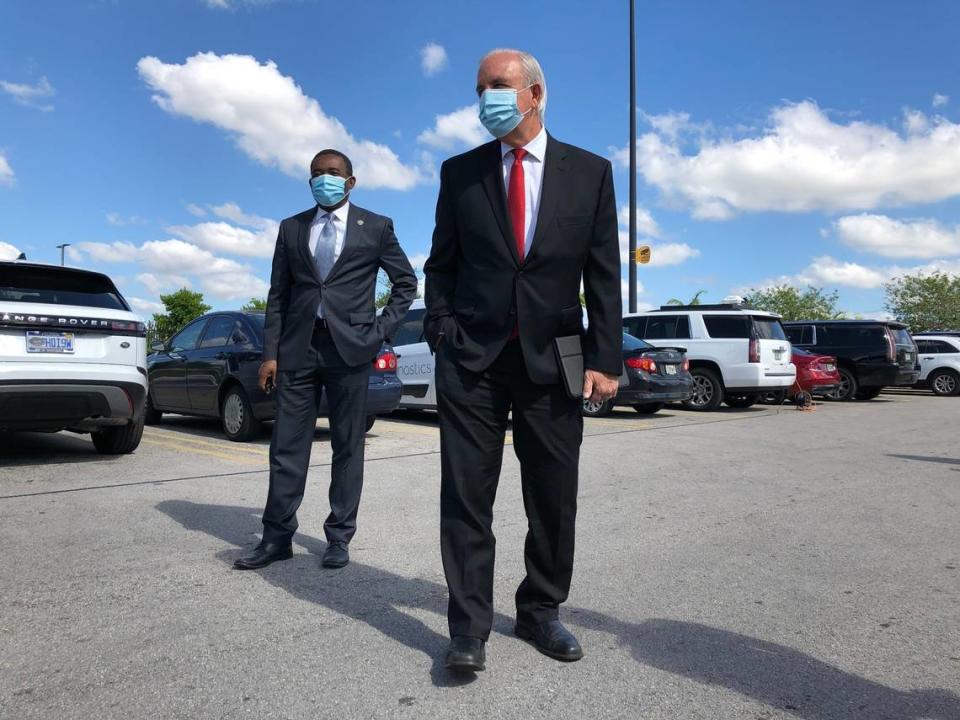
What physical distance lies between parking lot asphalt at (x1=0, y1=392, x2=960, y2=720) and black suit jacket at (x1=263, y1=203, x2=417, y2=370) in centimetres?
109

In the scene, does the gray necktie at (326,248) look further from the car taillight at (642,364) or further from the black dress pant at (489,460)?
the car taillight at (642,364)

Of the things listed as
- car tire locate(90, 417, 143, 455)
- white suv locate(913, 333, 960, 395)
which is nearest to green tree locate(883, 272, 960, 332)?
white suv locate(913, 333, 960, 395)

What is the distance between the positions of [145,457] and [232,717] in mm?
5561

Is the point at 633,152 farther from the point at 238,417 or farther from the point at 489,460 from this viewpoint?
the point at 489,460

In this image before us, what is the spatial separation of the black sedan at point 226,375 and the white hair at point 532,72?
17.2 ft

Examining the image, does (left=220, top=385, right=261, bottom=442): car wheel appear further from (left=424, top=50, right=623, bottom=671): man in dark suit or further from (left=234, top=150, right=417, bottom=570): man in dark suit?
(left=424, top=50, right=623, bottom=671): man in dark suit

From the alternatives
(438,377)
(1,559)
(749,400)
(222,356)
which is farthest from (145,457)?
(749,400)

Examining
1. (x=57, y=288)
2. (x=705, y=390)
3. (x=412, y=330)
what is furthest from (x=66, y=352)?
(x=705, y=390)

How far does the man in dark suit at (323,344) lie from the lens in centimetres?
398

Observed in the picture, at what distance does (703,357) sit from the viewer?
14.1m

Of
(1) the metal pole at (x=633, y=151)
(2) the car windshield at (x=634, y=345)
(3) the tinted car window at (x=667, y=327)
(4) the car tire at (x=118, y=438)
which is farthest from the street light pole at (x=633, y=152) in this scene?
(4) the car tire at (x=118, y=438)

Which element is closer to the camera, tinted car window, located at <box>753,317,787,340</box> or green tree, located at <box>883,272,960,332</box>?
tinted car window, located at <box>753,317,787,340</box>

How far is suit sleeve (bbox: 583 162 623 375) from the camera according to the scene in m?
2.76

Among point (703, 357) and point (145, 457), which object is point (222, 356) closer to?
point (145, 457)
